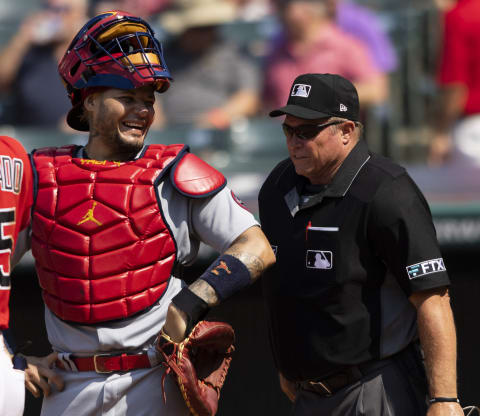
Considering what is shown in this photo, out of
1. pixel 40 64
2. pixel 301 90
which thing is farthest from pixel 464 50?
pixel 301 90

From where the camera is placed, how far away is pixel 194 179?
8.04 feet

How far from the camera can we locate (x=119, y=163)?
2.51 m

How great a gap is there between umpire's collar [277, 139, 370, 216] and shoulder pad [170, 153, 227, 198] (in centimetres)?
38

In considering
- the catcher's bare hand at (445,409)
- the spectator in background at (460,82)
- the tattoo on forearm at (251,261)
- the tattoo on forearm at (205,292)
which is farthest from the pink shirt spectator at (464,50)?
the tattoo on forearm at (205,292)

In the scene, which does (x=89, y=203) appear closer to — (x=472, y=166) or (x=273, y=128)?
(x=273, y=128)

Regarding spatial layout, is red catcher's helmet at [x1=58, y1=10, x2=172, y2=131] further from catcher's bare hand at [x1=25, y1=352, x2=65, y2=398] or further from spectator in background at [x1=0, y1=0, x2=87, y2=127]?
spectator in background at [x1=0, y1=0, x2=87, y2=127]

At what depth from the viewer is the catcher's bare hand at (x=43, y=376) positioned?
250 cm

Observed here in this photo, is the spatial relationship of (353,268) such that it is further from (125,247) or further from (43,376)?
(43,376)

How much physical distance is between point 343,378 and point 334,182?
0.61m

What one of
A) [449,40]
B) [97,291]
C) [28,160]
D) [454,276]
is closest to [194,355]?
[97,291]

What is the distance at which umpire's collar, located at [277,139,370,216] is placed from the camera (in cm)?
274

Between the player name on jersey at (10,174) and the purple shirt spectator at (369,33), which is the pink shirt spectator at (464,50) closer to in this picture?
the purple shirt spectator at (369,33)

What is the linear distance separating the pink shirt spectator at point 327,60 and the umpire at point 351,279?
2.61 metres

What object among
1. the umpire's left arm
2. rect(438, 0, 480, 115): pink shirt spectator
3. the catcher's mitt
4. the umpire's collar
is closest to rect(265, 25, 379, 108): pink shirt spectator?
rect(438, 0, 480, 115): pink shirt spectator
